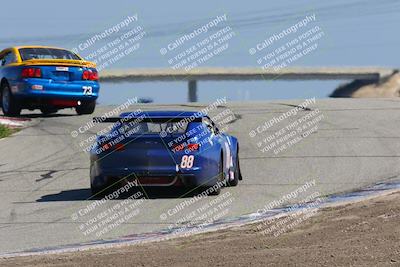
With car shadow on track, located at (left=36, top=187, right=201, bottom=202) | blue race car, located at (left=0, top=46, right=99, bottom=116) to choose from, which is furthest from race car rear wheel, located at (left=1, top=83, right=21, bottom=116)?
car shadow on track, located at (left=36, top=187, right=201, bottom=202)

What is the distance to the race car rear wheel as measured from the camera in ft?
71.2

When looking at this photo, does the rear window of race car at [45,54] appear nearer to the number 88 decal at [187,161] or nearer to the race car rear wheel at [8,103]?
the race car rear wheel at [8,103]

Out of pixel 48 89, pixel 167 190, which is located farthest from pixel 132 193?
pixel 48 89

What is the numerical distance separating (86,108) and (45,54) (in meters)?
1.80

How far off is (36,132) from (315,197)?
29.2ft

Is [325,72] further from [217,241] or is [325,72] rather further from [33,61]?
[217,241]

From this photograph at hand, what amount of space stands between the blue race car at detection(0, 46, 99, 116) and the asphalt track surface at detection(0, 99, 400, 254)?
523mm

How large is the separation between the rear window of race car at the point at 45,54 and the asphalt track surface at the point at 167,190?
142 centimetres

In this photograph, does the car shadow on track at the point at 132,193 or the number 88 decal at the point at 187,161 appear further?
the car shadow on track at the point at 132,193

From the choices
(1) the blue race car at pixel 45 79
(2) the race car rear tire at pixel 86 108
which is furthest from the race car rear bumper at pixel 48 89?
(2) the race car rear tire at pixel 86 108

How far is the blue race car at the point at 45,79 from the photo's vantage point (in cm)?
2109

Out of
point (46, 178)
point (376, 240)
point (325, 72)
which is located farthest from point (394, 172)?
point (325, 72)

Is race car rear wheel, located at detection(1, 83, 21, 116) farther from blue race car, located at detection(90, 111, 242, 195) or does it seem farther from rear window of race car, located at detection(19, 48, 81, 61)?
blue race car, located at detection(90, 111, 242, 195)

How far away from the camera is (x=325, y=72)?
113m
